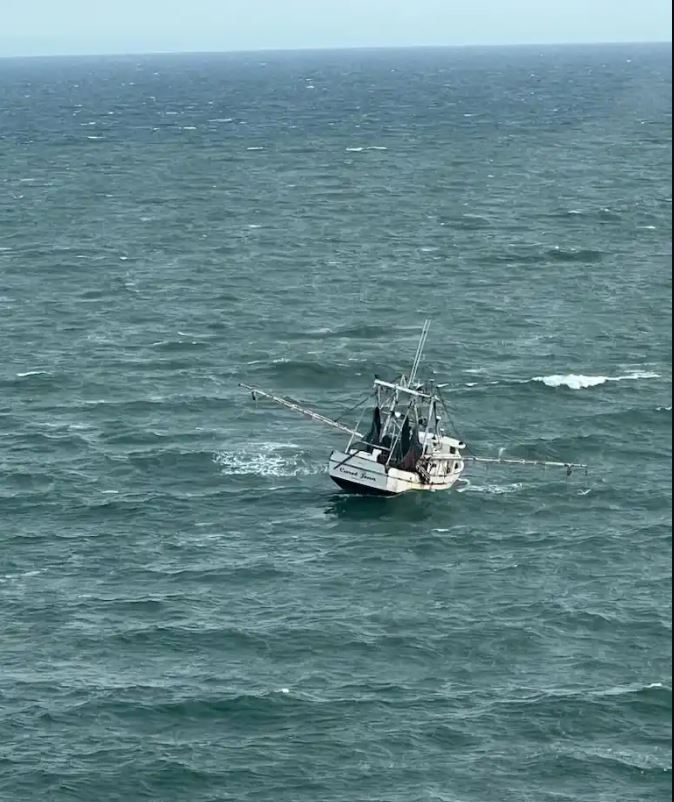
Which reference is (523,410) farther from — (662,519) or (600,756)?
(600,756)

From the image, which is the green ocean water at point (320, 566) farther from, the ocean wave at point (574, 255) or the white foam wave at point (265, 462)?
the ocean wave at point (574, 255)

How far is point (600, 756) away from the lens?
267ft

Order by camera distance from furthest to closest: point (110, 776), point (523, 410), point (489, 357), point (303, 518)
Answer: point (489, 357)
point (523, 410)
point (303, 518)
point (110, 776)

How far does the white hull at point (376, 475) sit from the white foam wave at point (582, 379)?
1056 inches

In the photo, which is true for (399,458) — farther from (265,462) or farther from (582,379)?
(582,379)

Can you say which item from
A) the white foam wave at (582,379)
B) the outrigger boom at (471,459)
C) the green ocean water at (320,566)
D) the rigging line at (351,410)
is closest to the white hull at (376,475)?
the outrigger boom at (471,459)

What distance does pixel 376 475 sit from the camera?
368 feet

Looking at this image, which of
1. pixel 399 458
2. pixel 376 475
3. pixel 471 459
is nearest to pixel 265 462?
pixel 376 475

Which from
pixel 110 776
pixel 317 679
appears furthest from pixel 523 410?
pixel 110 776

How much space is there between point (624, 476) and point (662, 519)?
7.47 m

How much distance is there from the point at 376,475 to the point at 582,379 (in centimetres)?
3340

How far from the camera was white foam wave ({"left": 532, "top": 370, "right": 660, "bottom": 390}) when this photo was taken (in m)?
138

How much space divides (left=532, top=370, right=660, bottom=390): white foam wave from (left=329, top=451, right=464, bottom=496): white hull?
88.0ft

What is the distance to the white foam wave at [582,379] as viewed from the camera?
138 m
